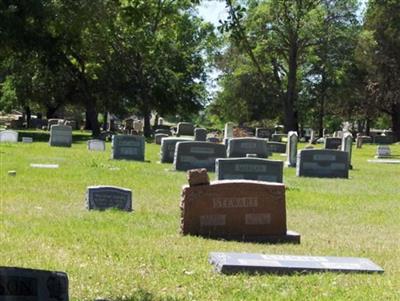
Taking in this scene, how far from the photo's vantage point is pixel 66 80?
171 feet

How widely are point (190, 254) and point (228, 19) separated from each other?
150 inches

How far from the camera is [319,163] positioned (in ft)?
69.0

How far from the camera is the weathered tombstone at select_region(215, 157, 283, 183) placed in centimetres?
1521

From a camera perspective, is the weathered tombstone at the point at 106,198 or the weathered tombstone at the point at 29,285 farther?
the weathered tombstone at the point at 106,198

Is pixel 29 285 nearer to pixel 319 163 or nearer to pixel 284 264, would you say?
pixel 284 264

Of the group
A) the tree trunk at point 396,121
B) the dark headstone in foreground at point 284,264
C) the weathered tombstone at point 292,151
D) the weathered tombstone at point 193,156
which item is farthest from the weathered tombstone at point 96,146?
the tree trunk at point 396,121

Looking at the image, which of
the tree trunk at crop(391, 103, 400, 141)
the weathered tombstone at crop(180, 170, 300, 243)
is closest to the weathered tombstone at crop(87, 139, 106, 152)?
the weathered tombstone at crop(180, 170, 300, 243)

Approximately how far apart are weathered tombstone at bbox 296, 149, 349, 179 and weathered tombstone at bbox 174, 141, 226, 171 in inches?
102

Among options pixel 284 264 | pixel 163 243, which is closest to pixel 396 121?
pixel 163 243

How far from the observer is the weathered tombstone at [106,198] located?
36.4 feet

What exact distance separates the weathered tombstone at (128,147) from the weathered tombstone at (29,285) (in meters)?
20.3

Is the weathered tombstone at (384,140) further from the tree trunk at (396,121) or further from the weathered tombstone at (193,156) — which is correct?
the weathered tombstone at (193,156)

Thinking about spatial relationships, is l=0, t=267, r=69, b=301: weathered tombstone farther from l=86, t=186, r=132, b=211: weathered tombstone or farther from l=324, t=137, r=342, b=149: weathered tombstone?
l=324, t=137, r=342, b=149: weathered tombstone

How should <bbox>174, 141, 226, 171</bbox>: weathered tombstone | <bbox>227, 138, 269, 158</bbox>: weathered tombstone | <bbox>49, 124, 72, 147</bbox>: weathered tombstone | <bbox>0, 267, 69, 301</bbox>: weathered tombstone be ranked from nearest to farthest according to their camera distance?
<bbox>0, 267, 69, 301</bbox>: weathered tombstone
<bbox>174, 141, 226, 171</bbox>: weathered tombstone
<bbox>227, 138, 269, 158</bbox>: weathered tombstone
<bbox>49, 124, 72, 147</bbox>: weathered tombstone
